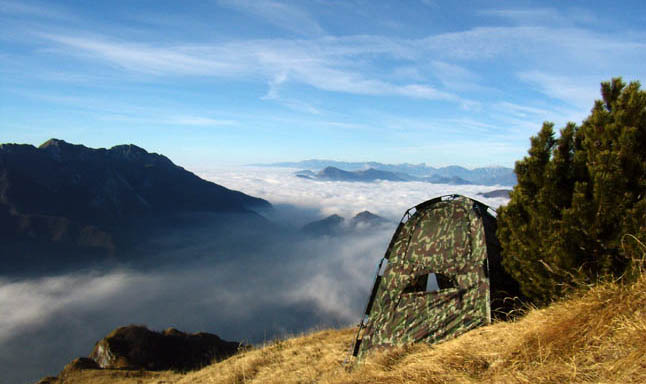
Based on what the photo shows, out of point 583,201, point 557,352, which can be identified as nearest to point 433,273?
point 583,201

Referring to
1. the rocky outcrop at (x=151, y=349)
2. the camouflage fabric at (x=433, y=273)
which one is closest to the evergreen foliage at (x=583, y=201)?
the camouflage fabric at (x=433, y=273)

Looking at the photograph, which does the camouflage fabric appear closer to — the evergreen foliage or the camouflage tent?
the camouflage tent

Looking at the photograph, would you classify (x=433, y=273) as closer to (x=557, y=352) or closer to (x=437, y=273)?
(x=437, y=273)

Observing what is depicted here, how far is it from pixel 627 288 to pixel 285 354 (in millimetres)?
11820

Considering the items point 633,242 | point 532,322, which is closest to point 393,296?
point 532,322

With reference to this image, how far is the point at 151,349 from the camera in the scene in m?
58.8

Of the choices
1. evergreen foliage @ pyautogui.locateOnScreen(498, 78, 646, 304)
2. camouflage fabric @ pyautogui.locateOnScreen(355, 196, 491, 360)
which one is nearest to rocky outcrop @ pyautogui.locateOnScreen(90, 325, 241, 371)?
camouflage fabric @ pyautogui.locateOnScreen(355, 196, 491, 360)

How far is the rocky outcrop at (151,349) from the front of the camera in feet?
166

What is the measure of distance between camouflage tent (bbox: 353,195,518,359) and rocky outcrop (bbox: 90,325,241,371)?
126 feet

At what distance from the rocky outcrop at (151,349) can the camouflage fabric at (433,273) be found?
127ft

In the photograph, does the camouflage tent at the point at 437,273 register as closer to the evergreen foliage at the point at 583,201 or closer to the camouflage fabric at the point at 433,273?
the camouflage fabric at the point at 433,273

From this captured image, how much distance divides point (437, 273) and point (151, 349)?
61.0 m

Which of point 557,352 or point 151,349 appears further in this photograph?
point 151,349

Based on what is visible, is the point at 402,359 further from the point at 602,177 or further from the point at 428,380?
the point at 602,177
